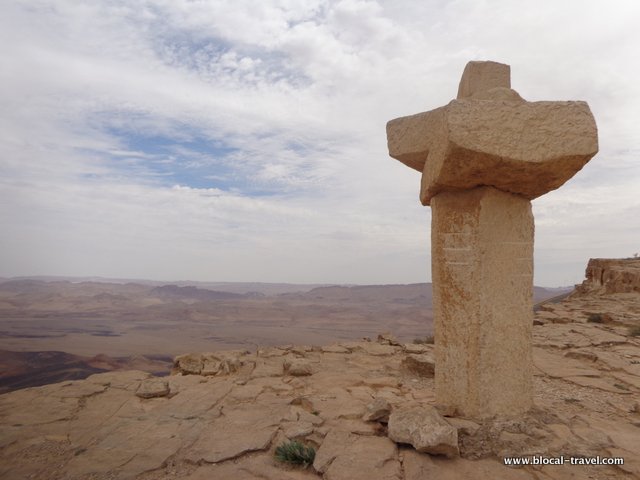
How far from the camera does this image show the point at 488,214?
324 centimetres

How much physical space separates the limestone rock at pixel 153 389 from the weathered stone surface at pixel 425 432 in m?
3.16

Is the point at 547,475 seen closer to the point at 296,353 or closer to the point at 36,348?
the point at 296,353

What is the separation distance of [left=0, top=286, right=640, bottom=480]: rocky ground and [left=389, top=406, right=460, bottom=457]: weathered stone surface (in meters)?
0.01

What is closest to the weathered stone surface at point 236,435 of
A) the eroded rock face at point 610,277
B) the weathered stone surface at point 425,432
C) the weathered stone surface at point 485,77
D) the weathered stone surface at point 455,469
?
the weathered stone surface at point 425,432

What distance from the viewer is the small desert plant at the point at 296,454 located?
9.46 feet

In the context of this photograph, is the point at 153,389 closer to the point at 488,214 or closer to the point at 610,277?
the point at 488,214

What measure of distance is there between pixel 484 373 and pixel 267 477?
6.21 feet

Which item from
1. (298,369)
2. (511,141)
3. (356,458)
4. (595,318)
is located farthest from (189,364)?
(595,318)

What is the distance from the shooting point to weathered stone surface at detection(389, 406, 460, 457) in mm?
2746

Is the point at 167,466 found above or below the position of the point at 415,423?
below

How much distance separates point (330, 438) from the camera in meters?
3.21

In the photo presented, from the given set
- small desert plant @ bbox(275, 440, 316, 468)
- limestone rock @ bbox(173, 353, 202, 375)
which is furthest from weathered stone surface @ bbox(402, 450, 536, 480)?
limestone rock @ bbox(173, 353, 202, 375)

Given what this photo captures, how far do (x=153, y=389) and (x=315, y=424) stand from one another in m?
2.50

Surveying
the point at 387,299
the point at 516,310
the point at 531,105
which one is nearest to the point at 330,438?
the point at 516,310
